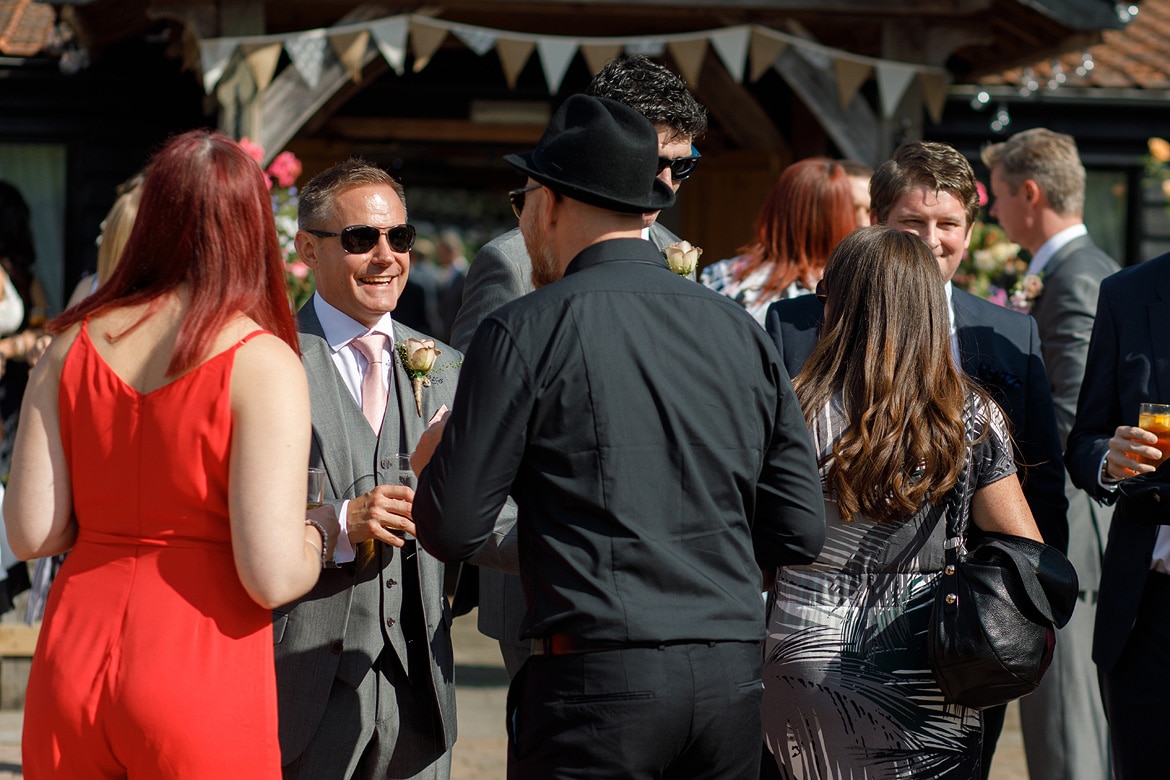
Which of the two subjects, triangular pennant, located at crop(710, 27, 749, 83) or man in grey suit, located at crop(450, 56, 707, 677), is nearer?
man in grey suit, located at crop(450, 56, 707, 677)

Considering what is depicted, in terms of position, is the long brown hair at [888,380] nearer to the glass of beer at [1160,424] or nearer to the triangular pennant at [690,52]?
the glass of beer at [1160,424]

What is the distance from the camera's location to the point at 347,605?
110 inches

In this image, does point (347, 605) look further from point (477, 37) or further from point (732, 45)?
point (732, 45)

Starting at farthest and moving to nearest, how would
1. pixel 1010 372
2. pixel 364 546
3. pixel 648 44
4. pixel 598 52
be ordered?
1. pixel 598 52
2. pixel 648 44
3. pixel 1010 372
4. pixel 364 546

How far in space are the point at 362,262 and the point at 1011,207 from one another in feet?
9.56

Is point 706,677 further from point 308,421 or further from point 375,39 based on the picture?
point 375,39

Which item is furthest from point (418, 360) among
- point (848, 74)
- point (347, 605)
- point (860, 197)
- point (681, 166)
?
point (848, 74)

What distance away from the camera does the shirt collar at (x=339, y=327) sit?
3.03 metres

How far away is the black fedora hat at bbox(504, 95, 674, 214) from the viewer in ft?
7.42

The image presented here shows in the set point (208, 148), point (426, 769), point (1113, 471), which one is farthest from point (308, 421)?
point (1113, 471)

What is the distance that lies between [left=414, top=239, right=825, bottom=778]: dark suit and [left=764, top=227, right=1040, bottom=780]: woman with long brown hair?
0.60m

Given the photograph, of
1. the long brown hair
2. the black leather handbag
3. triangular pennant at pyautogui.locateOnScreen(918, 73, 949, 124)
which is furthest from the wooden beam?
the black leather handbag

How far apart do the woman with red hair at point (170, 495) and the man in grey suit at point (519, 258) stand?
0.91m

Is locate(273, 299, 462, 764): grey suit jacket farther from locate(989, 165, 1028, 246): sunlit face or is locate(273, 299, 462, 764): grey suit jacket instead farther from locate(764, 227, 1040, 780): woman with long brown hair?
locate(989, 165, 1028, 246): sunlit face
